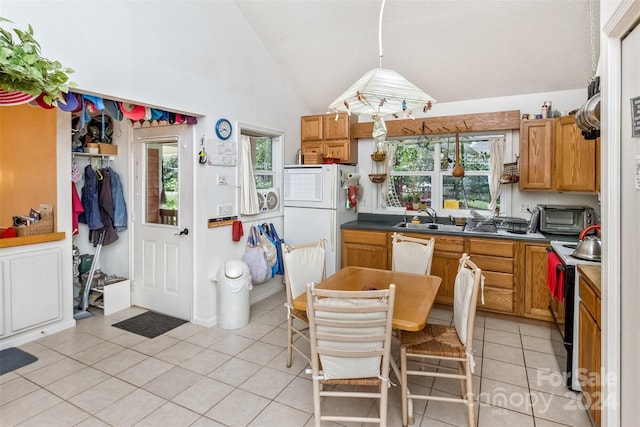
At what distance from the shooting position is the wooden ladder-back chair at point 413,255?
2.93 metres

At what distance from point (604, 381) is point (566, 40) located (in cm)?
294

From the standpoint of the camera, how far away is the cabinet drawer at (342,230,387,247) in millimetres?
4027

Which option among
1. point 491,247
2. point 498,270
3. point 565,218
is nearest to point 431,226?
point 491,247

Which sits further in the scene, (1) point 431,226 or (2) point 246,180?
(1) point 431,226

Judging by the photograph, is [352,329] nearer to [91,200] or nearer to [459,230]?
[459,230]

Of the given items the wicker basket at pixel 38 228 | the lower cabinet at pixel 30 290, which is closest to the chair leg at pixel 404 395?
the lower cabinet at pixel 30 290

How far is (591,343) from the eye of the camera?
73.4 inches

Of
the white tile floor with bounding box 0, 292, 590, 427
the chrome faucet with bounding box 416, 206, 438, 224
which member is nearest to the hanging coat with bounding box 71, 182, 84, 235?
the white tile floor with bounding box 0, 292, 590, 427

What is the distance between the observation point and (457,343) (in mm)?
2031

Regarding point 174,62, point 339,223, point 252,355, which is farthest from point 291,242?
point 174,62

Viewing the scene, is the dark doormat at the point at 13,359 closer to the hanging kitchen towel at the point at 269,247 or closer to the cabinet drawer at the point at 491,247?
the hanging kitchen towel at the point at 269,247

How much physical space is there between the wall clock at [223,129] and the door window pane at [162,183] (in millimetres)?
513

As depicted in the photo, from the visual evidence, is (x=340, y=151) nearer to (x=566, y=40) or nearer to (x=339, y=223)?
(x=339, y=223)

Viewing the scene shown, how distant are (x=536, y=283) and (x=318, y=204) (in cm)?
243
